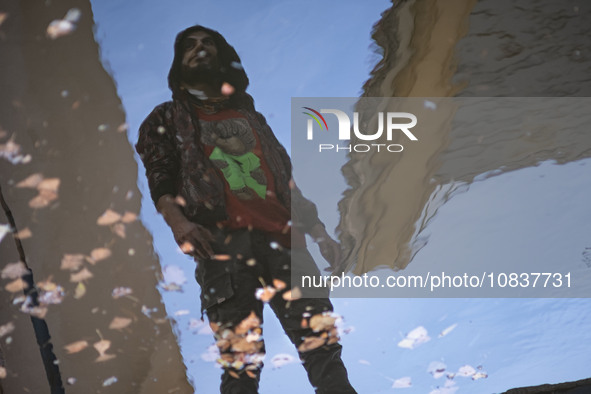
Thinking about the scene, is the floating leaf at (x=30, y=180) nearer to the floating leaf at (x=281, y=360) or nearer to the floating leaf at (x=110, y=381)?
the floating leaf at (x=110, y=381)

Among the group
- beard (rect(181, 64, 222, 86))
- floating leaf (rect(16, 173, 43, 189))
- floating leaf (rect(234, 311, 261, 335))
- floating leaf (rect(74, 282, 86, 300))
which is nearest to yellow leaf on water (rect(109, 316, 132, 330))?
floating leaf (rect(74, 282, 86, 300))

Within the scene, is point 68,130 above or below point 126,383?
above

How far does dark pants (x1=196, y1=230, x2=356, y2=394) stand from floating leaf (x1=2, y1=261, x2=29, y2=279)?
53 centimetres

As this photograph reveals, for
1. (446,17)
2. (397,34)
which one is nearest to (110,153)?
(397,34)

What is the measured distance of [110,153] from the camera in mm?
1349

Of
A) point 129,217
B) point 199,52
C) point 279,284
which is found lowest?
point 279,284

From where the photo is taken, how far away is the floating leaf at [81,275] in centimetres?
139

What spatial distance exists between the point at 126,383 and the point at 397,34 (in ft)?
4.24

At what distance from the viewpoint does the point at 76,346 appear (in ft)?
4.52

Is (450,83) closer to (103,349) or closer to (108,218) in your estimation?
(108,218)

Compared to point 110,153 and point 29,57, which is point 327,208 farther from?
point 29,57

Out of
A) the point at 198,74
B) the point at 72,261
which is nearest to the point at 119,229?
the point at 72,261

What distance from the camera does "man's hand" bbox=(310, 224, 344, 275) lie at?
53.0 inches

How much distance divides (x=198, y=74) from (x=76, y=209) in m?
0.53
